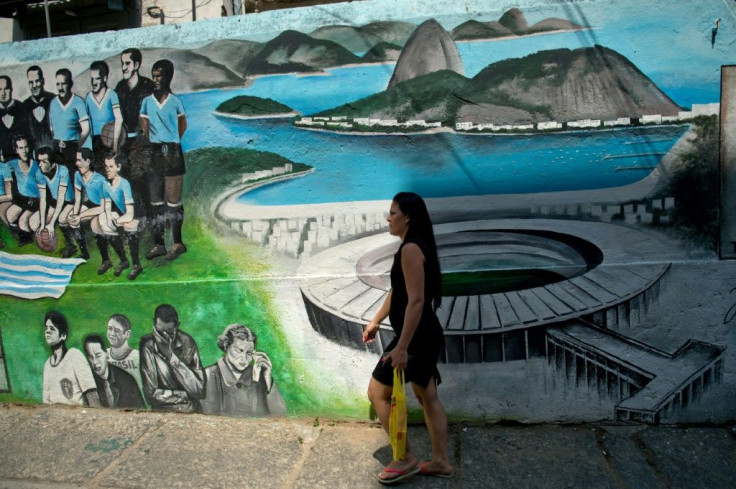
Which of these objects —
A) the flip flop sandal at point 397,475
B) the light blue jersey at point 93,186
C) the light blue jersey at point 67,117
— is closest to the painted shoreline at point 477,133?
the light blue jersey at point 93,186

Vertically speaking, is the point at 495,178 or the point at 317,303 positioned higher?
the point at 495,178

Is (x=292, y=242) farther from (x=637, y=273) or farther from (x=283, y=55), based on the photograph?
(x=637, y=273)

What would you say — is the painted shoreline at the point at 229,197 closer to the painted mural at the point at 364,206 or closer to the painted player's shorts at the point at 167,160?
the painted mural at the point at 364,206

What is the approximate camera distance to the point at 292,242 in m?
3.87

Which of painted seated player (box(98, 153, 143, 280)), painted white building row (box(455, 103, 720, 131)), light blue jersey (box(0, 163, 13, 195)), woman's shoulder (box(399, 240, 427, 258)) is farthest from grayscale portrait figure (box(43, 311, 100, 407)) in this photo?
painted white building row (box(455, 103, 720, 131))

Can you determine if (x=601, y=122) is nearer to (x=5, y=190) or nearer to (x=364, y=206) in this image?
(x=364, y=206)

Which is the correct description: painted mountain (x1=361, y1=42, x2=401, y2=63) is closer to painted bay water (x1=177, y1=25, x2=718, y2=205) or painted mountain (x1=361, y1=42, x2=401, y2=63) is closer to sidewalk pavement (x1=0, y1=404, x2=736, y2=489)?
painted bay water (x1=177, y1=25, x2=718, y2=205)

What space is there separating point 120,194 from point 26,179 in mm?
835

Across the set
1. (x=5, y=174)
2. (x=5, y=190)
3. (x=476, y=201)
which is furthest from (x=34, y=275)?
(x=476, y=201)

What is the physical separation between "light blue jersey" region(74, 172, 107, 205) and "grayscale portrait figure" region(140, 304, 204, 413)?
96cm

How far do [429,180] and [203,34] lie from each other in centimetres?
194

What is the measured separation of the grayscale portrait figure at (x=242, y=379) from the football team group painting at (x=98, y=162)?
0.76 m

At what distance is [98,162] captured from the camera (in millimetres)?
4133

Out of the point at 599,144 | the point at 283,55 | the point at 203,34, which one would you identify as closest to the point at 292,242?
the point at 283,55
